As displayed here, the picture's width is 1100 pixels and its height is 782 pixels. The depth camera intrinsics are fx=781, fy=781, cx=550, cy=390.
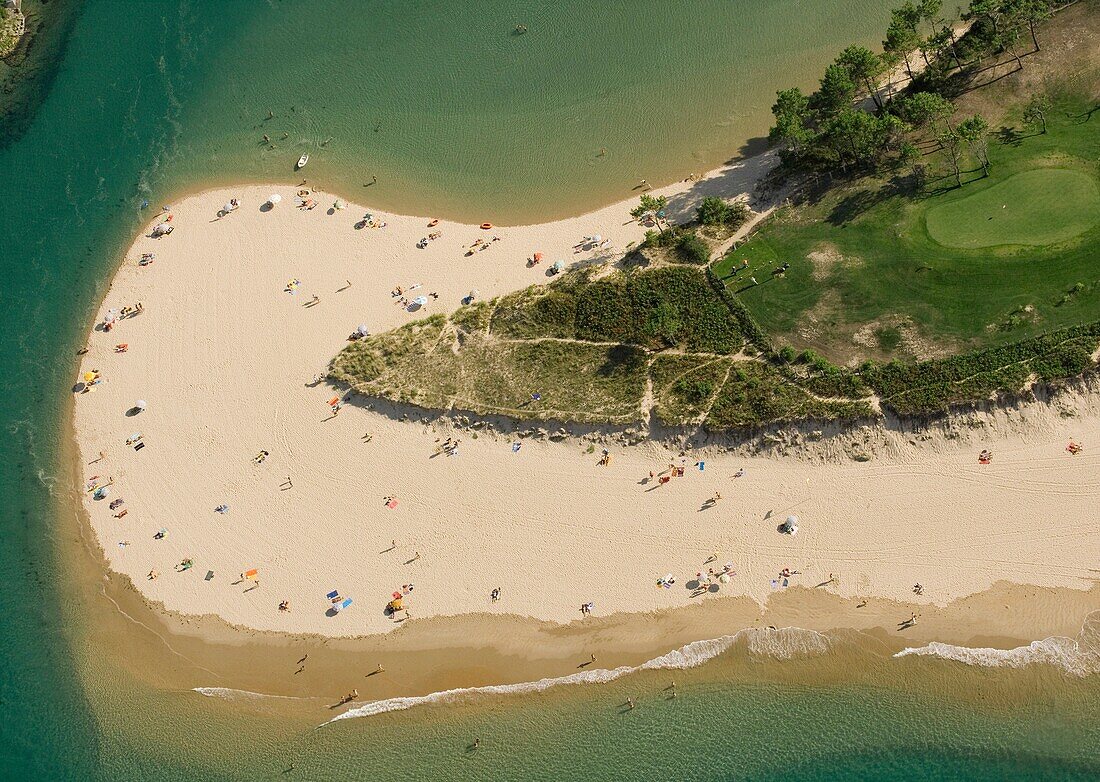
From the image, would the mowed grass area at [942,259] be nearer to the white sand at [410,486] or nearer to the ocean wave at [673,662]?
the white sand at [410,486]

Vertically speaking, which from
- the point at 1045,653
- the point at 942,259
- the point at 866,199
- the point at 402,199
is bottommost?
the point at 1045,653

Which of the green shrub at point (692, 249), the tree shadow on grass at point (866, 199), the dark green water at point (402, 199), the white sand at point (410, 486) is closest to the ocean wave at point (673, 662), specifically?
the dark green water at point (402, 199)

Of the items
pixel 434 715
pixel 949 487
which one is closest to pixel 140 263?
pixel 434 715

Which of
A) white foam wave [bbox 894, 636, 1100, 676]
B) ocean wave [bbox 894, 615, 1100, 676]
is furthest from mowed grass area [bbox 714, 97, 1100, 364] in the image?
white foam wave [bbox 894, 636, 1100, 676]

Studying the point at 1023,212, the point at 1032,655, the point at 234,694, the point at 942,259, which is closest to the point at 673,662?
the point at 1032,655

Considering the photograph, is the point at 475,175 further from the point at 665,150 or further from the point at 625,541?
the point at 625,541

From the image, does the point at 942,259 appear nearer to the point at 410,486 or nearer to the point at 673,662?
the point at 673,662
